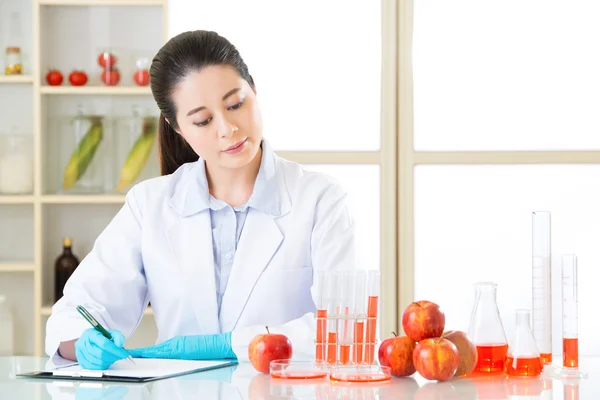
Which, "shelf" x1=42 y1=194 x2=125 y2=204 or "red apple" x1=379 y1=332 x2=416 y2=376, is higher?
"shelf" x1=42 y1=194 x2=125 y2=204

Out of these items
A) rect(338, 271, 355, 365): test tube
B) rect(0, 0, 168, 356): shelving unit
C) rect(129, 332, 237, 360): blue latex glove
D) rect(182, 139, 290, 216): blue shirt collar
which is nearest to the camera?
rect(338, 271, 355, 365): test tube

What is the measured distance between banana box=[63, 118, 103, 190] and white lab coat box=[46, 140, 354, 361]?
4.14ft

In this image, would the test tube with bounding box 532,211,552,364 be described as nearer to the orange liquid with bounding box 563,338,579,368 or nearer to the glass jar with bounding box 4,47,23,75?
the orange liquid with bounding box 563,338,579,368

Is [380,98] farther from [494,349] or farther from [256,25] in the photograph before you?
[494,349]

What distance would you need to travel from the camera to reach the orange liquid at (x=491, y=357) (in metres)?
1.58

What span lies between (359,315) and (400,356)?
0.10 metres

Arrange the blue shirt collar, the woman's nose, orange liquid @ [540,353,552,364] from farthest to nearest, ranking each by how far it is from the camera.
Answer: the blue shirt collar
the woman's nose
orange liquid @ [540,353,552,364]

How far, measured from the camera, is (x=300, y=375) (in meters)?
1.52

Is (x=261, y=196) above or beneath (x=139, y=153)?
beneath

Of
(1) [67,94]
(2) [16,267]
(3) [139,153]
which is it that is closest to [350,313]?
(3) [139,153]

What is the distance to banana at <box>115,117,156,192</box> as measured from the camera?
345 centimetres

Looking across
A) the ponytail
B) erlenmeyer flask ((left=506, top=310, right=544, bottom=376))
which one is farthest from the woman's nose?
erlenmeyer flask ((left=506, top=310, right=544, bottom=376))

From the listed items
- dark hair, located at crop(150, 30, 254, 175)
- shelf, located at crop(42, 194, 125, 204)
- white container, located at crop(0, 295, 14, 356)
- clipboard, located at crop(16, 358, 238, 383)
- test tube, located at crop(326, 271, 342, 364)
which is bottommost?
white container, located at crop(0, 295, 14, 356)

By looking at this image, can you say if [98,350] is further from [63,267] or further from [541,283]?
[63,267]
